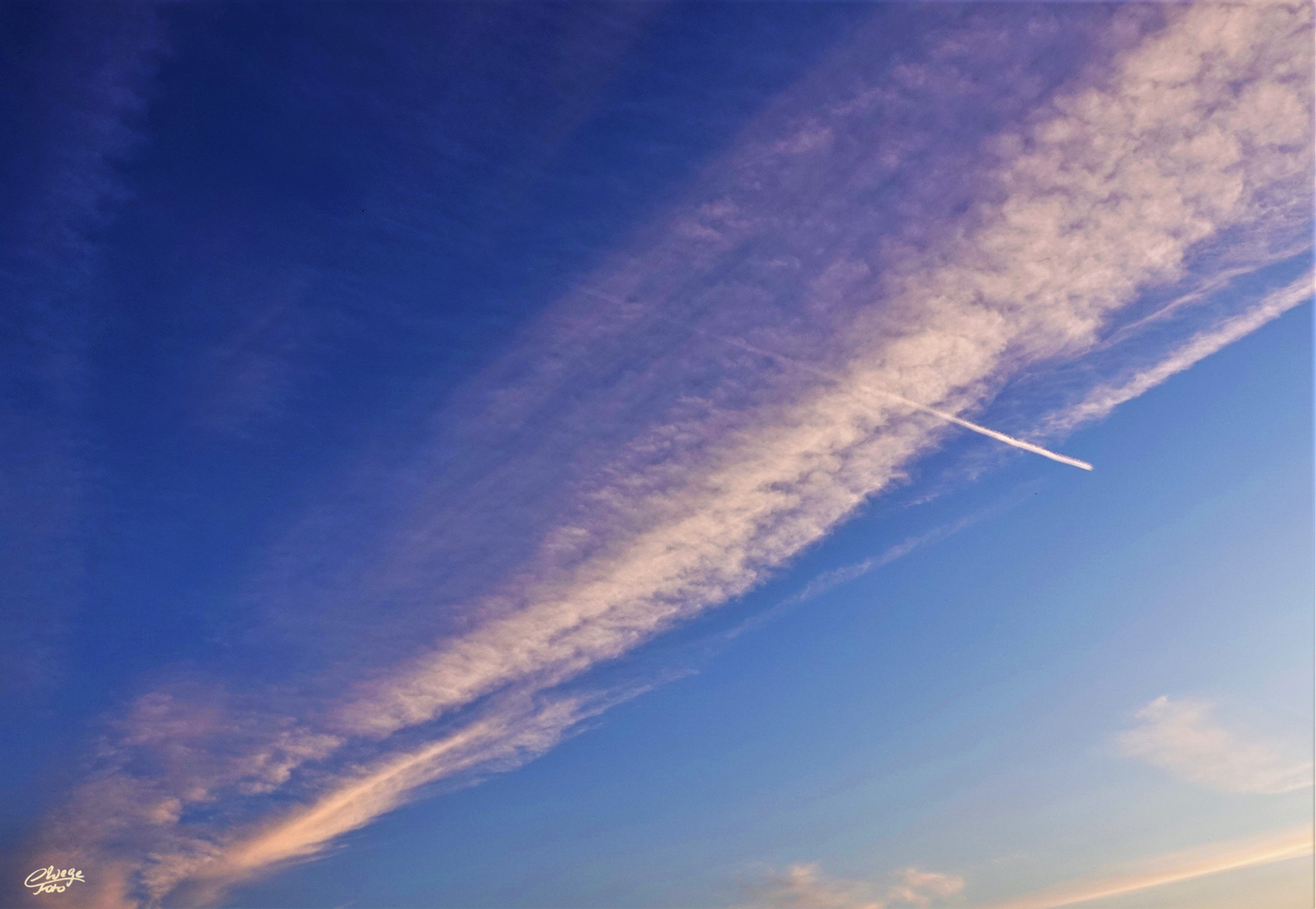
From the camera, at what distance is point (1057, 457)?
24234 millimetres
